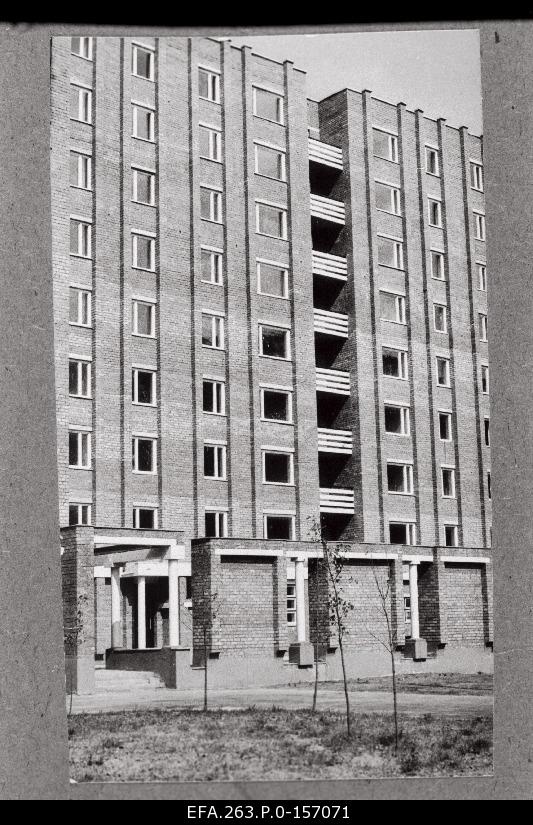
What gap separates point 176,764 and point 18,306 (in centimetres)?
439

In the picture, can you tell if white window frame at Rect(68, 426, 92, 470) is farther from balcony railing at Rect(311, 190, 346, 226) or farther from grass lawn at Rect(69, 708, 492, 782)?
balcony railing at Rect(311, 190, 346, 226)

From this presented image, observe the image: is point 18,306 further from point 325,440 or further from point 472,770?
point 472,770

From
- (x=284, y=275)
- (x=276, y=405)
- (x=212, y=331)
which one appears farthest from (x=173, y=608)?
(x=284, y=275)

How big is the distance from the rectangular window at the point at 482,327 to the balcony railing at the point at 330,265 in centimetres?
148

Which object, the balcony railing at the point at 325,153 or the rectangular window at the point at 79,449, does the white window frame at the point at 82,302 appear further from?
the balcony railing at the point at 325,153

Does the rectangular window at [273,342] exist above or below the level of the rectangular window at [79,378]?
above

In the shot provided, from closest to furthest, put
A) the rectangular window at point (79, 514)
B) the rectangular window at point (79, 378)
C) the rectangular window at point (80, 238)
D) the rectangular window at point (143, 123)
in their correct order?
1. the rectangular window at point (79, 514)
2. the rectangular window at point (79, 378)
3. the rectangular window at point (80, 238)
4. the rectangular window at point (143, 123)

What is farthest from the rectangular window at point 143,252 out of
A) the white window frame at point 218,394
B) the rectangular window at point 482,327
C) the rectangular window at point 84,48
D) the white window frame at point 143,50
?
the rectangular window at point 482,327

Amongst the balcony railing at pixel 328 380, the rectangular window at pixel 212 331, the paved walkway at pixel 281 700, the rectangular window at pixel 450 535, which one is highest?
the rectangular window at pixel 212 331

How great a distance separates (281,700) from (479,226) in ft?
16.8

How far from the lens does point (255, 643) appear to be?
1117 centimetres

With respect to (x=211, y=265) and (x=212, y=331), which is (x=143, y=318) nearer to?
(x=212, y=331)

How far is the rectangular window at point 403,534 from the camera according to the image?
38.7ft

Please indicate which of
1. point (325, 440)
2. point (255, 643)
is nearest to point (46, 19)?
point (325, 440)
